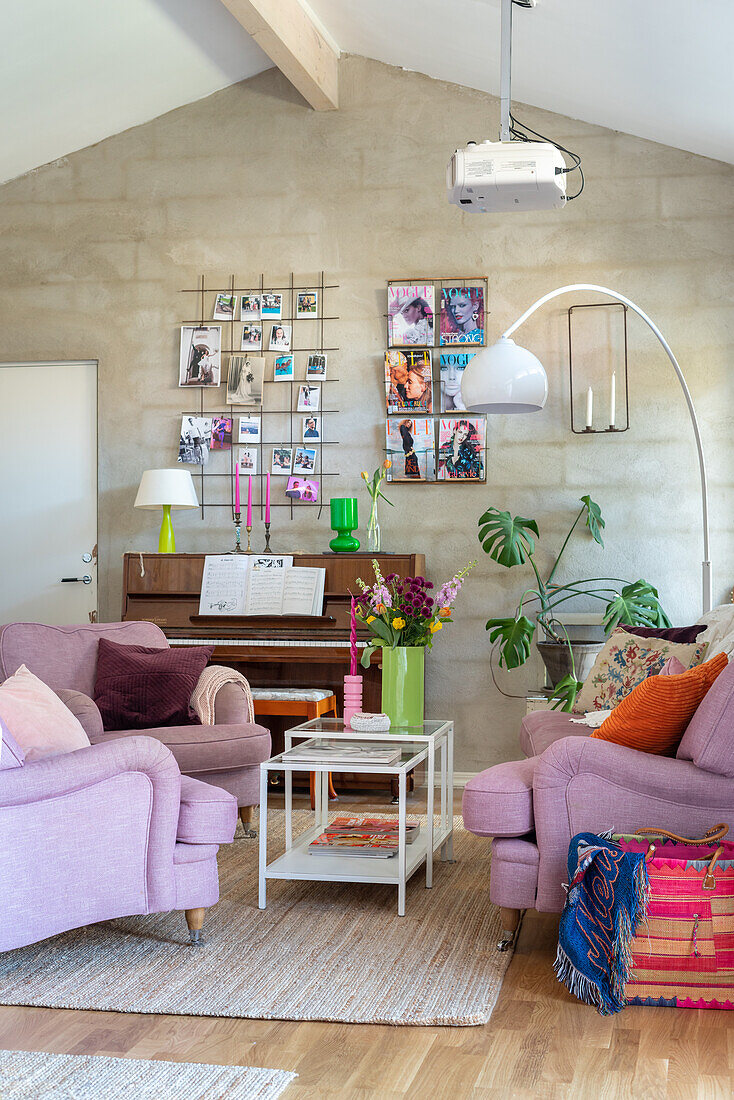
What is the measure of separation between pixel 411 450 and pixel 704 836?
3176 mm

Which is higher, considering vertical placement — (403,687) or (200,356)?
(200,356)

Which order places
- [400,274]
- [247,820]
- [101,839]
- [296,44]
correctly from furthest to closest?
[400,274] < [296,44] < [247,820] < [101,839]

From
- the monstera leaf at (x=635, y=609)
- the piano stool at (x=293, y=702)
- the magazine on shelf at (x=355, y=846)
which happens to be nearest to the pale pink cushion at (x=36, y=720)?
the magazine on shelf at (x=355, y=846)

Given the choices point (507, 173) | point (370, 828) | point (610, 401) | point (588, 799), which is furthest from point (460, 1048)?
point (610, 401)

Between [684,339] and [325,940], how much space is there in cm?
363

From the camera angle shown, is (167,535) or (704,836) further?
(167,535)

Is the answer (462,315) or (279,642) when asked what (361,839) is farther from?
(462,315)

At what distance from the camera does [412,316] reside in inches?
220

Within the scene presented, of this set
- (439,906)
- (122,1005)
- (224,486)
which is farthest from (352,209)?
(122,1005)

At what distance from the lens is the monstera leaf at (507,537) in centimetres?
503

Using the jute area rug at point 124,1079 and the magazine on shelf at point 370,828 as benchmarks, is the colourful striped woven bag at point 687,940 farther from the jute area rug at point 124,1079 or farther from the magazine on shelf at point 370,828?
the magazine on shelf at point 370,828

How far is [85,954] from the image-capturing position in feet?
9.32

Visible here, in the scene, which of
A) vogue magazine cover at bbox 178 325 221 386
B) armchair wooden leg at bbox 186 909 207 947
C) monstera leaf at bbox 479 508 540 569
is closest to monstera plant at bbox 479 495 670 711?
monstera leaf at bbox 479 508 540 569

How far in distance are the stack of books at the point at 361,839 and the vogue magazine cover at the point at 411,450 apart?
7.36ft
